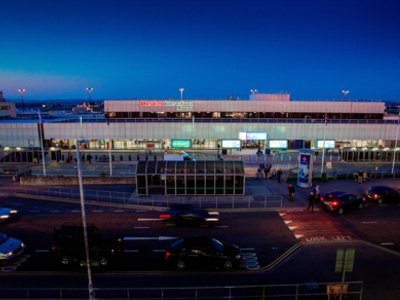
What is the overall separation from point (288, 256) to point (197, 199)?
1050 cm

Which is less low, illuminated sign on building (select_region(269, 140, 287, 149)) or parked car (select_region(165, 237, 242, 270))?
illuminated sign on building (select_region(269, 140, 287, 149))

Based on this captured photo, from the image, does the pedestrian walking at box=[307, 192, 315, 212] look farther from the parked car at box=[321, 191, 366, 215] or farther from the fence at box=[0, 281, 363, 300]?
the fence at box=[0, 281, 363, 300]

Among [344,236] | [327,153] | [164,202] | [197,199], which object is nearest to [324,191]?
[344,236]

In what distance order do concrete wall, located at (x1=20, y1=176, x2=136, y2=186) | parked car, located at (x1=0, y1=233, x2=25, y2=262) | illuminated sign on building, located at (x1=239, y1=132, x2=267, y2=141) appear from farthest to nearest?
illuminated sign on building, located at (x1=239, y1=132, x2=267, y2=141), concrete wall, located at (x1=20, y1=176, x2=136, y2=186), parked car, located at (x1=0, y1=233, x2=25, y2=262)

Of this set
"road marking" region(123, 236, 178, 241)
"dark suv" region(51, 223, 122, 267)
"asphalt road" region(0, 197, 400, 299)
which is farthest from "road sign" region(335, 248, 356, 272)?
"dark suv" region(51, 223, 122, 267)

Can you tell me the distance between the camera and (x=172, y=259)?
46.5ft

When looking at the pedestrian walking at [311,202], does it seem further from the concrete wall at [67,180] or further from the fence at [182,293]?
the concrete wall at [67,180]

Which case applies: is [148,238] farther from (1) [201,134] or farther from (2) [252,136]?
(2) [252,136]

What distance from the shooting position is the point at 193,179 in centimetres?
2533

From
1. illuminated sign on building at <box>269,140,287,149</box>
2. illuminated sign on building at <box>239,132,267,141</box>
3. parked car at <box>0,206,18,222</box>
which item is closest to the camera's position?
parked car at <box>0,206,18,222</box>

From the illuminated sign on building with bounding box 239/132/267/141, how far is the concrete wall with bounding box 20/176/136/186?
1896cm

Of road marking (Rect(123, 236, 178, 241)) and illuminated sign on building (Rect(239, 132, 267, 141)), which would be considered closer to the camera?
road marking (Rect(123, 236, 178, 241))

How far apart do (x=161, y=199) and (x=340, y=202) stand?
548 inches

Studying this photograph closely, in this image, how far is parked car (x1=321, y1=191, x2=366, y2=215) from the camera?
70.2 feet
